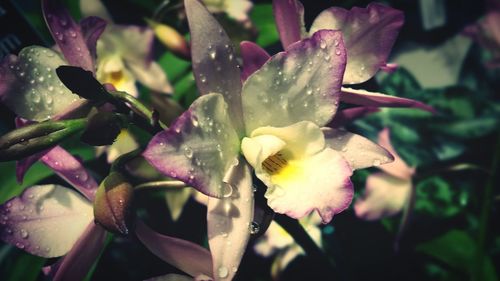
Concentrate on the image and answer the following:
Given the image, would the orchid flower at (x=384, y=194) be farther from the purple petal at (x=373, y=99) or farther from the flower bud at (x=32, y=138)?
the flower bud at (x=32, y=138)

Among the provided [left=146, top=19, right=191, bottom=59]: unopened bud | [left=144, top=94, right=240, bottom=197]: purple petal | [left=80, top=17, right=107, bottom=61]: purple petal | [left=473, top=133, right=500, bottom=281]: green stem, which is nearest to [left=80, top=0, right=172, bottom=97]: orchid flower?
[left=146, top=19, right=191, bottom=59]: unopened bud

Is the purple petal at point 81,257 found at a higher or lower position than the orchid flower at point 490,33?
A: higher

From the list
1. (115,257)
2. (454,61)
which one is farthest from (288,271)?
(454,61)

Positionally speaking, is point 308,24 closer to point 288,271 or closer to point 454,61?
point 288,271

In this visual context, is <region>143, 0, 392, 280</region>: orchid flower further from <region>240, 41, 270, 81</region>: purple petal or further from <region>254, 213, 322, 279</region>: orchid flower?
<region>254, 213, 322, 279</region>: orchid flower

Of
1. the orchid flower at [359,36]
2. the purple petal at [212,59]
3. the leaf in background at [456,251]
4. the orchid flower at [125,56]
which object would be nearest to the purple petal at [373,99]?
the orchid flower at [359,36]
